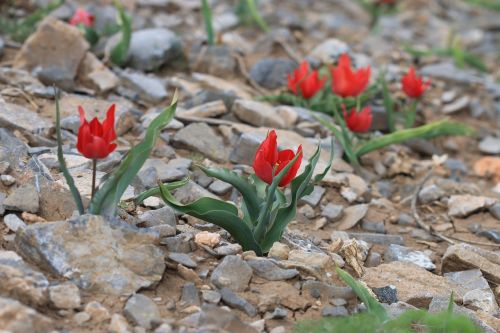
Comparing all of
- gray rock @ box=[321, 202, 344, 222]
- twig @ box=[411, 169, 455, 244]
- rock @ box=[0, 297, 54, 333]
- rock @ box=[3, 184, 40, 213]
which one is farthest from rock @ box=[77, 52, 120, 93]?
rock @ box=[0, 297, 54, 333]

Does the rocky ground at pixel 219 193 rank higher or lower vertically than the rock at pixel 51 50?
lower

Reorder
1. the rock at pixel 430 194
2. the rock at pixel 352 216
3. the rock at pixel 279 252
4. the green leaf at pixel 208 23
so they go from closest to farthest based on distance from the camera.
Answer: the rock at pixel 279 252
the rock at pixel 352 216
the rock at pixel 430 194
the green leaf at pixel 208 23

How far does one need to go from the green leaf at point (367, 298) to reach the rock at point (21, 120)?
5.45ft

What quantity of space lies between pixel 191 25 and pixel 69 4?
907mm

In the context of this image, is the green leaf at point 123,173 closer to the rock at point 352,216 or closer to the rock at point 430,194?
the rock at point 352,216

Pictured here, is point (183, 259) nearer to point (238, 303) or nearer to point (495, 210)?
point (238, 303)

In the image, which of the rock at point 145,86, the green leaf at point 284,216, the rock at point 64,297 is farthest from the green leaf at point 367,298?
the rock at point 145,86

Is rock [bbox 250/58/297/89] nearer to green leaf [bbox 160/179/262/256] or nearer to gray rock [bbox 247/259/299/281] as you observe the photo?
green leaf [bbox 160/179/262/256]

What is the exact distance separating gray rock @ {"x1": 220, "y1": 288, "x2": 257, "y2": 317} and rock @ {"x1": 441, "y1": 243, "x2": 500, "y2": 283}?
1110 millimetres

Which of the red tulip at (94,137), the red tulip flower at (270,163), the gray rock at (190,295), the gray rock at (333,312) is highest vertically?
the red tulip at (94,137)

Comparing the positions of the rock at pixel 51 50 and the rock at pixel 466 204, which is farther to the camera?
the rock at pixel 51 50

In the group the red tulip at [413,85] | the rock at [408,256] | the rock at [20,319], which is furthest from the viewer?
the red tulip at [413,85]

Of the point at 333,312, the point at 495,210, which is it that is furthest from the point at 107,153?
the point at 495,210

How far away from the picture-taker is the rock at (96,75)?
4.37 meters
